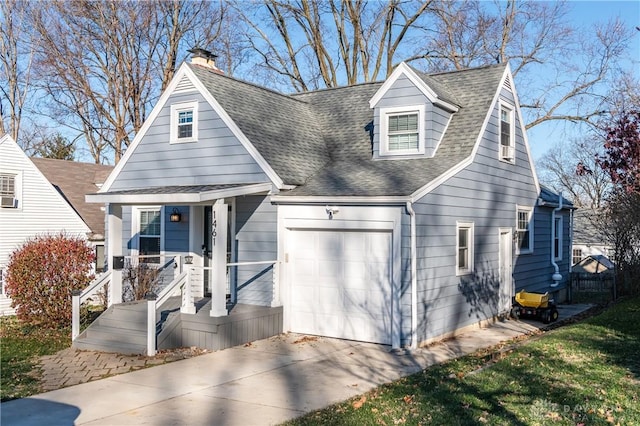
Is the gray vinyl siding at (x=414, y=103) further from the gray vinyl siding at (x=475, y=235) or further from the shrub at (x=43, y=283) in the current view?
the shrub at (x=43, y=283)

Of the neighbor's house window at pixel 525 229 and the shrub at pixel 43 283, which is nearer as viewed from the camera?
the shrub at pixel 43 283

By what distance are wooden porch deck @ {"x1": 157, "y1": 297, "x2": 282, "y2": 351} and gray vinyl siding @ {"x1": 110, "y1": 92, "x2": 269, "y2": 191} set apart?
110 inches

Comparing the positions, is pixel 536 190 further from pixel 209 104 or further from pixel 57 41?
pixel 57 41

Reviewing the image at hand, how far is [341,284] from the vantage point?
1230 centimetres

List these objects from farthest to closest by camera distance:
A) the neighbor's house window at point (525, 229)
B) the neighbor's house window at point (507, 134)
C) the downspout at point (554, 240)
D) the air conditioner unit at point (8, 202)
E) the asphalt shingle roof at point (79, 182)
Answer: the asphalt shingle roof at point (79, 182), the air conditioner unit at point (8, 202), the downspout at point (554, 240), the neighbor's house window at point (525, 229), the neighbor's house window at point (507, 134)

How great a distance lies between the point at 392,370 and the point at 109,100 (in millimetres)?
23607

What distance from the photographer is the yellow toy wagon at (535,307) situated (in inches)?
591

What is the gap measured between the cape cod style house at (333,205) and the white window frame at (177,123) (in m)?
0.03

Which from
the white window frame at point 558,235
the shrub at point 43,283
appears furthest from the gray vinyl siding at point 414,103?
the shrub at point 43,283

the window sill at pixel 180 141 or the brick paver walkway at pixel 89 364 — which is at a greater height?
the window sill at pixel 180 141

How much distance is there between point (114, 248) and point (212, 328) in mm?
3363

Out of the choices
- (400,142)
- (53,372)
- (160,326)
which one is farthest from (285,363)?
(400,142)

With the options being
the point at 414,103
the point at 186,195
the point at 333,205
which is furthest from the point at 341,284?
the point at 414,103

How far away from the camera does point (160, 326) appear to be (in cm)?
1166
